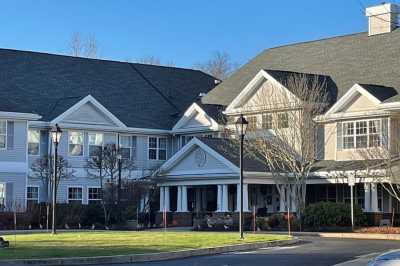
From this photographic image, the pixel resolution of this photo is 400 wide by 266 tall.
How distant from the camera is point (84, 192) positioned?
48938 millimetres

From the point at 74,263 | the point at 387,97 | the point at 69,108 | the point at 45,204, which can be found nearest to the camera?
the point at 74,263

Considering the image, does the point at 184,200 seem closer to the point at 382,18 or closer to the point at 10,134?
the point at 10,134

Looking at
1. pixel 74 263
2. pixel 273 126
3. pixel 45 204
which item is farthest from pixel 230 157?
pixel 74 263

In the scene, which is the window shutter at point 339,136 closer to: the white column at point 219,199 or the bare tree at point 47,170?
the white column at point 219,199

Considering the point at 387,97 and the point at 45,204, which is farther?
the point at 45,204

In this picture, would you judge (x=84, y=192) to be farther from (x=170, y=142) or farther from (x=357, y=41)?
(x=357, y=41)

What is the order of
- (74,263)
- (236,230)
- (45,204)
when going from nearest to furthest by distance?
(74,263)
(236,230)
(45,204)

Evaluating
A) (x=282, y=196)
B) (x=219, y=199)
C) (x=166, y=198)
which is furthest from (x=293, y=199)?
(x=166, y=198)

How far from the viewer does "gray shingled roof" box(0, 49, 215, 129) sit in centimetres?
4881

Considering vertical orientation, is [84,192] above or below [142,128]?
below

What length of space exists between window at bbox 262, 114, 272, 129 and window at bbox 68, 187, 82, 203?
38.9 ft

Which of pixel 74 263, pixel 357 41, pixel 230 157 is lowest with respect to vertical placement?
pixel 74 263

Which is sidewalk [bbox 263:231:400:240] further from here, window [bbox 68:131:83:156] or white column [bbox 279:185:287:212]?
window [bbox 68:131:83:156]

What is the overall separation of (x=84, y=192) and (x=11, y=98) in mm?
7126
